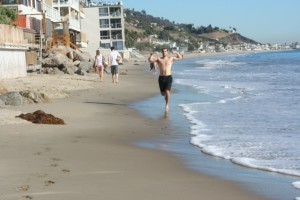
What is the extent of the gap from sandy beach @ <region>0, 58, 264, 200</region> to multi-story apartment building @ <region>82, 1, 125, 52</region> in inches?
2964

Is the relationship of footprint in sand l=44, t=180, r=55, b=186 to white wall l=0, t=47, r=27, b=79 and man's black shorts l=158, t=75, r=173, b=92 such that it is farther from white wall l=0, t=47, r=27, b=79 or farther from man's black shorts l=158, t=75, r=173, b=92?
white wall l=0, t=47, r=27, b=79

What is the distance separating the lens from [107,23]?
288 feet

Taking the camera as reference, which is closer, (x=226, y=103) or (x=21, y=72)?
(x=226, y=103)

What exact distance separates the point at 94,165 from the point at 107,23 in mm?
82127

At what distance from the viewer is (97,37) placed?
85625mm

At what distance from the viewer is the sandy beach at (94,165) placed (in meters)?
5.55

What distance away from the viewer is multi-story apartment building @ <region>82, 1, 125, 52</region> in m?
86.9

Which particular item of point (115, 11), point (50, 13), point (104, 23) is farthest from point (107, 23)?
point (50, 13)

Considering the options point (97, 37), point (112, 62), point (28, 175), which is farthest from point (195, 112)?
point (97, 37)

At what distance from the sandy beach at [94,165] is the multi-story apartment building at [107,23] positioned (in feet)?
247

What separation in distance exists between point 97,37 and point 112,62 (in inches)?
2477

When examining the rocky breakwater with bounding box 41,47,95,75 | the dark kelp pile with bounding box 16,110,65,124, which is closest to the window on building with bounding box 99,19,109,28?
the rocky breakwater with bounding box 41,47,95,75

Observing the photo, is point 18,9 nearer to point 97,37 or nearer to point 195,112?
point 195,112

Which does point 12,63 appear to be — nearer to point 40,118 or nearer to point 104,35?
point 40,118
